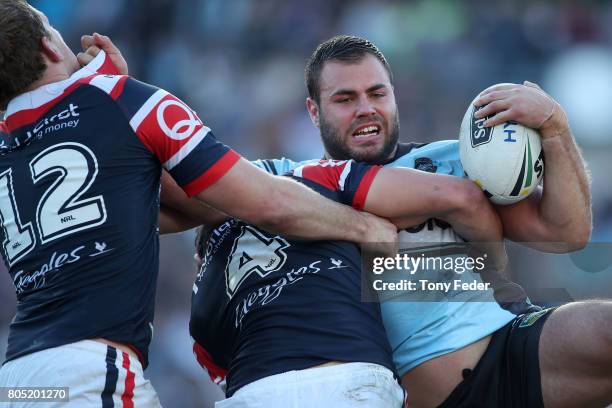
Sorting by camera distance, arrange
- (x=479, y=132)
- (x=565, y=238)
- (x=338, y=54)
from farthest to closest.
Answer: (x=338, y=54)
(x=565, y=238)
(x=479, y=132)

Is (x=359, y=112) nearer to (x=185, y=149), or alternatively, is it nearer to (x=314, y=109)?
(x=314, y=109)

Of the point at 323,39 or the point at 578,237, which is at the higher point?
the point at 578,237

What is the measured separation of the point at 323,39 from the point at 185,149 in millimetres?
8250

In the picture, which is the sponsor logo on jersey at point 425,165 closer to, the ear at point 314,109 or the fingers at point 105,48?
the ear at point 314,109

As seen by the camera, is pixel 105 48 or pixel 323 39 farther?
pixel 323 39

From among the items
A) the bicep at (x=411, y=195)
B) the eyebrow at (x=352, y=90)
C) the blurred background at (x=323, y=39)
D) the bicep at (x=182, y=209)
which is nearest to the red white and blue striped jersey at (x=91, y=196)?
the bicep at (x=182, y=209)

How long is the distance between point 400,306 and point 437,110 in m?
7.00

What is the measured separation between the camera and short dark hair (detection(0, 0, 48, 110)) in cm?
395

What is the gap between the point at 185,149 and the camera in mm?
3898

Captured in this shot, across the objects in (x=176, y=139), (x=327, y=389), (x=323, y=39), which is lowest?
(x=323, y=39)

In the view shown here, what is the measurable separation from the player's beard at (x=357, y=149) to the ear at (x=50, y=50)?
162 cm

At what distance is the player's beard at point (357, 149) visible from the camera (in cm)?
496

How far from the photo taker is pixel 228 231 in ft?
15.0

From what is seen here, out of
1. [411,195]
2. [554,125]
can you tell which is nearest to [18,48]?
[411,195]
